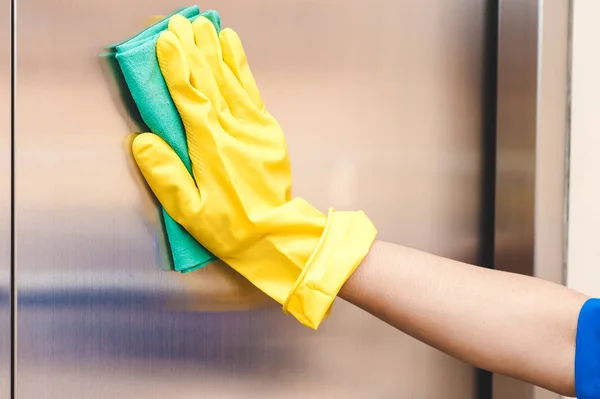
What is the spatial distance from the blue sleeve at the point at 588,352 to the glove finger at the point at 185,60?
43 centimetres

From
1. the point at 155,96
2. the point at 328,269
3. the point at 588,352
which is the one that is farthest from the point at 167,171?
the point at 588,352

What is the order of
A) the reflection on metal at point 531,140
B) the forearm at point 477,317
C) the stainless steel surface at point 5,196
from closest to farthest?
the stainless steel surface at point 5,196
the forearm at point 477,317
the reflection on metal at point 531,140

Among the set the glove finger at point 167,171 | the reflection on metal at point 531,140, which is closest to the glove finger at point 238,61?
the glove finger at point 167,171

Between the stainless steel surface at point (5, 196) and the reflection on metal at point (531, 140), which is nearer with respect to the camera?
the stainless steel surface at point (5, 196)

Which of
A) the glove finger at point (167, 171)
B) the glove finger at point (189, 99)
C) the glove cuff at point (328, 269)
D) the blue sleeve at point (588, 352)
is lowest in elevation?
the blue sleeve at point (588, 352)

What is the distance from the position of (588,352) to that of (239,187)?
39 cm

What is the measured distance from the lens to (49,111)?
0.56 meters

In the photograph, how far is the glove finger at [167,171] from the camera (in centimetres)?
58

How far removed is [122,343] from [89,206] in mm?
144

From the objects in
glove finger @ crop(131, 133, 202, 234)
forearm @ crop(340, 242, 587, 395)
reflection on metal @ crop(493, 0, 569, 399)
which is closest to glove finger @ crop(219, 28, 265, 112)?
glove finger @ crop(131, 133, 202, 234)

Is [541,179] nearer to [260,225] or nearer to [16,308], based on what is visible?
[260,225]

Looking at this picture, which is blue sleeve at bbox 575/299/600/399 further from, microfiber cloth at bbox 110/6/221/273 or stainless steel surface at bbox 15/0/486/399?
microfiber cloth at bbox 110/6/221/273

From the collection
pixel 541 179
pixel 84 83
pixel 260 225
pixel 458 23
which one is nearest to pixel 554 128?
pixel 541 179

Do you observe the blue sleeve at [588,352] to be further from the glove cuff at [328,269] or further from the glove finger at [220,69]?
the glove finger at [220,69]
